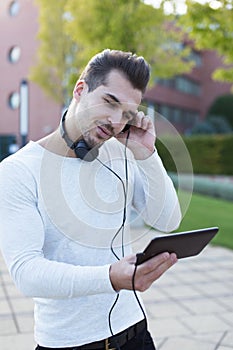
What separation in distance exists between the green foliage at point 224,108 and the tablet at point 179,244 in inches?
1111

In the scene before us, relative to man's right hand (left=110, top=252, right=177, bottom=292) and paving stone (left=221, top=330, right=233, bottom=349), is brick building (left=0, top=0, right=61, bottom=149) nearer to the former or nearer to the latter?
paving stone (left=221, top=330, right=233, bottom=349)

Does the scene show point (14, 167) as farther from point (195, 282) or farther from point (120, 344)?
point (195, 282)

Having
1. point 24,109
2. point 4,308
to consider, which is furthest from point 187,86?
point 4,308

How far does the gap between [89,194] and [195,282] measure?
3342mm

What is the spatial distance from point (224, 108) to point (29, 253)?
29.3 meters

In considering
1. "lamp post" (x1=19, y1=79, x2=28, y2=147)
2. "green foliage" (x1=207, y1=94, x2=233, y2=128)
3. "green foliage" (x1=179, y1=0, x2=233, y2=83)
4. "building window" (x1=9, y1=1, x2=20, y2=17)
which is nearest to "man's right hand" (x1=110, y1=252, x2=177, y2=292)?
"green foliage" (x1=179, y1=0, x2=233, y2=83)

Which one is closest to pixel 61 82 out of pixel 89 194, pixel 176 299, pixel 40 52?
pixel 40 52

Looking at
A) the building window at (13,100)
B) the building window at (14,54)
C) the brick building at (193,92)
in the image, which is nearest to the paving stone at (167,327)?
the building window at (13,100)

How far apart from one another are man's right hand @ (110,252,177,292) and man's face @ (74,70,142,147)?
1.30 feet

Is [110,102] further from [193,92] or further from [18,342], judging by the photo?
[193,92]

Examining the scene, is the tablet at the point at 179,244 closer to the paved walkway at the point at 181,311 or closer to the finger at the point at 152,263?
the finger at the point at 152,263

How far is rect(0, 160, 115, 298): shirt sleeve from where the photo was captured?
114cm

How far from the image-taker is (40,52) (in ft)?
48.9

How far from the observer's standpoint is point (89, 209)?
1341 mm
